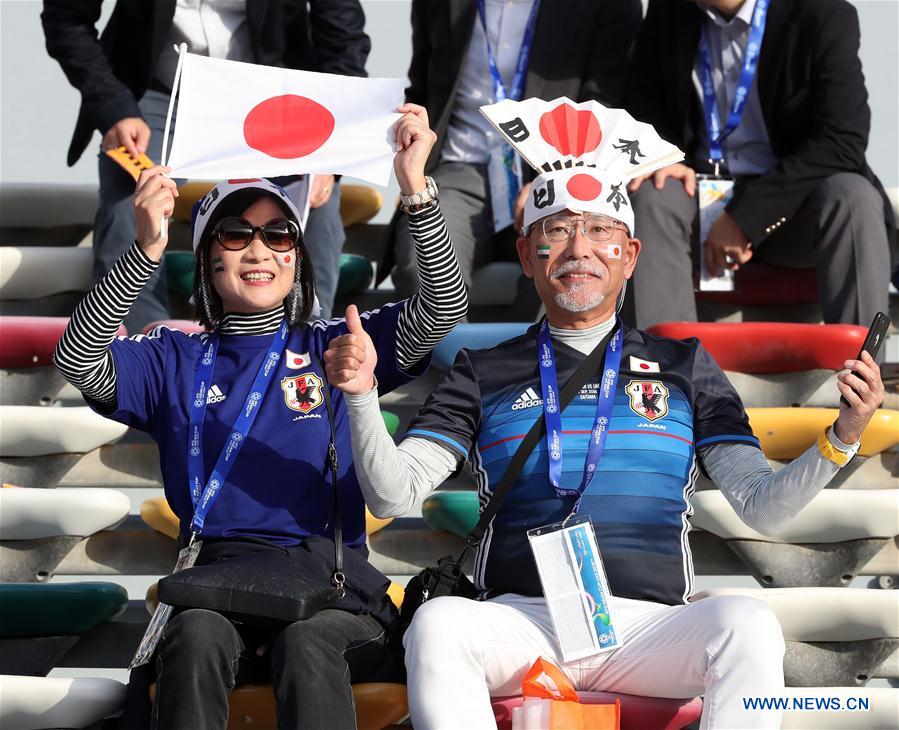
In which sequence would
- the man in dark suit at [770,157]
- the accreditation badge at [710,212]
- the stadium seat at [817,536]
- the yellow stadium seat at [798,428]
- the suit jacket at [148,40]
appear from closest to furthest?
the stadium seat at [817,536] < the yellow stadium seat at [798,428] < the man in dark suit at [770,157] < the accreditation badge at [710,212] < the suit jacket at [148,40]

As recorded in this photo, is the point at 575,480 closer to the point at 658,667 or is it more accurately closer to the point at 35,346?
the point at 658,667

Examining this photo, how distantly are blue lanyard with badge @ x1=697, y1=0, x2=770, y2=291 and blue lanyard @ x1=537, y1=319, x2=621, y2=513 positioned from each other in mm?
1060

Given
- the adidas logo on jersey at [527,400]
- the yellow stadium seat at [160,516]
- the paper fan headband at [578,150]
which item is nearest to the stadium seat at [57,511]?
the yellow stadium seat at [160,516]

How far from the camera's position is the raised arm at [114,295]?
2.33 meters

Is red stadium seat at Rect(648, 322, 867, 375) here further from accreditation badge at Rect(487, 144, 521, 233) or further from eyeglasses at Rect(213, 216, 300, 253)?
eyeglasses at Rect(213, 216, 300, 253)

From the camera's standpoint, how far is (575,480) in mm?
2293

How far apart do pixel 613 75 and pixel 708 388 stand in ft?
4.90

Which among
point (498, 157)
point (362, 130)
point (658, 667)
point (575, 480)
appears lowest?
point (658, 667)

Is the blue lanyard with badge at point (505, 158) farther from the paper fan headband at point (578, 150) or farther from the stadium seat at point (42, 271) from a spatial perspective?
the stadium seat at point (42, 271)

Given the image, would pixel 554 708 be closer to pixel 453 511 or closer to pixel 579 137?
pixel 453 511

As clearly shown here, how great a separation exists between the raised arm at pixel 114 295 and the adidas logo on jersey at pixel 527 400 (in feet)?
2.21

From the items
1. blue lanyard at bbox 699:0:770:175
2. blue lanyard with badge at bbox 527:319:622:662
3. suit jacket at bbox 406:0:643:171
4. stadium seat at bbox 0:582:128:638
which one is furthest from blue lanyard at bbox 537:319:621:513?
suit jacket at bbox 406:0:643:171

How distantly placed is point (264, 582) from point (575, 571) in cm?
50

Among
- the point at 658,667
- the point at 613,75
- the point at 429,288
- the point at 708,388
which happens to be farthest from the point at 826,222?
the point at 658,667
